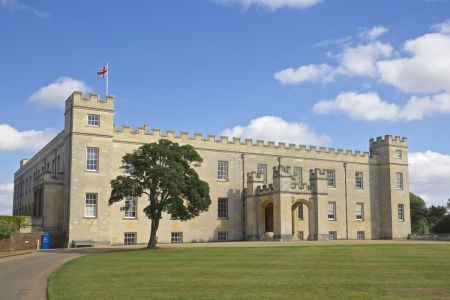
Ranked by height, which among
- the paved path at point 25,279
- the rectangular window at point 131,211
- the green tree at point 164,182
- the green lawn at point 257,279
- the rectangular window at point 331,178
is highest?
the rectangular window at point 331,178

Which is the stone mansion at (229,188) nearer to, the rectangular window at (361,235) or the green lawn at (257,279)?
the rectangular window at (361,235)

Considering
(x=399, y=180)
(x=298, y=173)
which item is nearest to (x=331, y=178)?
(x=298, y=173)

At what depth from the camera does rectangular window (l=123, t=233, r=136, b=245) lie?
41188mm

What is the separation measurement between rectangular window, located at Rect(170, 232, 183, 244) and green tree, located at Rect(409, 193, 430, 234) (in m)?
40.5

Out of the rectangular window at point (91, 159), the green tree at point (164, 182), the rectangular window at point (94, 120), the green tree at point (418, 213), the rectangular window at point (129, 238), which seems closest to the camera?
the green tree at point (164, 182)

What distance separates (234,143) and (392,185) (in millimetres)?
18533

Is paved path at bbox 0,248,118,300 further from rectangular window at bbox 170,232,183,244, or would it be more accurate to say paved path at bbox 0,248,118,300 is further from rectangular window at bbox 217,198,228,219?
rectangular window at bbox 217,198,228,219

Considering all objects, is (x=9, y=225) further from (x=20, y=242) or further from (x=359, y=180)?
(x=359, y=180)

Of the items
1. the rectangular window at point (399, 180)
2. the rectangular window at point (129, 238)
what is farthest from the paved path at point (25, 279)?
the rectangular window at point (399, 180)

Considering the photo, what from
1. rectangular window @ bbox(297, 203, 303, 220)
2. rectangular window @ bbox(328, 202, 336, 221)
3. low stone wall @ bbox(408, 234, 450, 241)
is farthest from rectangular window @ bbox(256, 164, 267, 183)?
low stone wall @ bbox(408, 234, 450, 241)

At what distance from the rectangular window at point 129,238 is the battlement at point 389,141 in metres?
28.5

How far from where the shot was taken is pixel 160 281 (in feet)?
49.6

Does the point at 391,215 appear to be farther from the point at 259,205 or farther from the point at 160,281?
the point at 160,281

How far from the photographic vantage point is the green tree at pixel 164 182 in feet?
103
